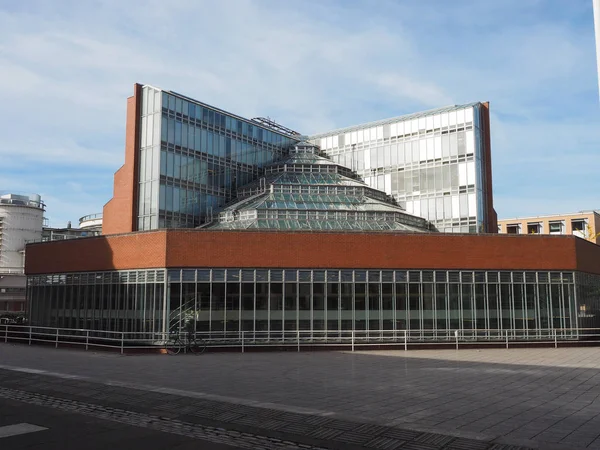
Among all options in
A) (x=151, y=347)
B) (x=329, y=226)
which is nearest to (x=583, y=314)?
(x=329, y=226)

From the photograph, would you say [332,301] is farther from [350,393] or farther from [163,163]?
[163,163]

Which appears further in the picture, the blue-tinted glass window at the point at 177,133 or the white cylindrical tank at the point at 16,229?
the white cylindrical tank at the point at 16,229

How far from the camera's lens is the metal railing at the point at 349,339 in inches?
1085

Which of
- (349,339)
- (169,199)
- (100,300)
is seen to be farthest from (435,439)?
(169,199)

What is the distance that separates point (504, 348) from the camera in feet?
95.9

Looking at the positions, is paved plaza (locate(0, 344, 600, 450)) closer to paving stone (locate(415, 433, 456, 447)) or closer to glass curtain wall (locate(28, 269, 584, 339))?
paving stone (locate(415, 433, 456, 447))

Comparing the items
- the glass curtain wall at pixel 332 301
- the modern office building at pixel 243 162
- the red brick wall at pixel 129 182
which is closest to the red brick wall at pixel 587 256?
the glass curtain wall at pixel 332 301

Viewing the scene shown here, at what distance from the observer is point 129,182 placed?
4738cm

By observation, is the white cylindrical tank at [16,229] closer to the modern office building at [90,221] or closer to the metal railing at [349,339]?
the modern office building at [90,221]

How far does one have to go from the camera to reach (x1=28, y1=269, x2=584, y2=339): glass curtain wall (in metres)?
A: 28.6

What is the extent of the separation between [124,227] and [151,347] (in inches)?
909

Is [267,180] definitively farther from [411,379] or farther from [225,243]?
[411,379]

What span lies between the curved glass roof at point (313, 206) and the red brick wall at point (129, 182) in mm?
8473

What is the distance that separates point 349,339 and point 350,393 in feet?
46.9
